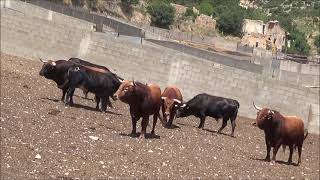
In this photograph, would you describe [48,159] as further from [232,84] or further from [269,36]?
[269,36]

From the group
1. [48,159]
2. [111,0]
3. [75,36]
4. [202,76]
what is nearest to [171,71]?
[202,76]

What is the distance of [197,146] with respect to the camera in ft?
54.9

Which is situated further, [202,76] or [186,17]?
[186,17]

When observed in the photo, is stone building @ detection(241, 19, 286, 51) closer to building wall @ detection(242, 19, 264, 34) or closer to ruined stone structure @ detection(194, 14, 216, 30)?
building wall @ detection(242, 19, 264, 34)

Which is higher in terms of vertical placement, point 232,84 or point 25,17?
point 25,17

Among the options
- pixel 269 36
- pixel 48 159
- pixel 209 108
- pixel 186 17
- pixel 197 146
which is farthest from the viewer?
pixel 186 17

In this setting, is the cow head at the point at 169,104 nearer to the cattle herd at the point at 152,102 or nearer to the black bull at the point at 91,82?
the cattle herd at the point at 152,102

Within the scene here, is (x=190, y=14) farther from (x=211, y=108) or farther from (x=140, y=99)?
(x=140, y=99)

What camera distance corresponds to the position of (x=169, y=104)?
1978 centimetres

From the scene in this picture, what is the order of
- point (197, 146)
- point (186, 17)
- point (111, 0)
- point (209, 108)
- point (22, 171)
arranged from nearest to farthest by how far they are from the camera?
1. point (22, 171)
2. point (197, 146)
3. point (209, 108)
4. point (111, 0)
5. point (186, 17)

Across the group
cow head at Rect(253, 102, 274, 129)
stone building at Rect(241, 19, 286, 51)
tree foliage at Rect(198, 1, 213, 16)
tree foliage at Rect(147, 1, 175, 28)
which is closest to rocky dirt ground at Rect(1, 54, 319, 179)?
cow head at Rect(253, 102, 274, 129)

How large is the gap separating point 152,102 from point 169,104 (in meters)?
3.61

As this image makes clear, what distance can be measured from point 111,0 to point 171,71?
242 feet

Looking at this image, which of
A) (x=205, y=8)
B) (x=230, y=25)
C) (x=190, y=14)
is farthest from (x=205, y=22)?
(x=205, y=8)
